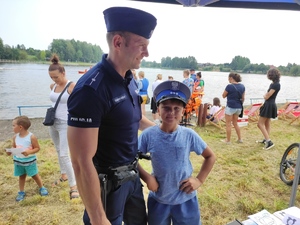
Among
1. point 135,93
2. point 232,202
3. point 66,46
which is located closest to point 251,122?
point 232,202

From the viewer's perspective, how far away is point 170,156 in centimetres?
153

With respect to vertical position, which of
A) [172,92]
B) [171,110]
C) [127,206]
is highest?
[172,92]

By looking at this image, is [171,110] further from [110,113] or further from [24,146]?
[24,146]

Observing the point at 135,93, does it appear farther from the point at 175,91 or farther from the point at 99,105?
the point at 99,105

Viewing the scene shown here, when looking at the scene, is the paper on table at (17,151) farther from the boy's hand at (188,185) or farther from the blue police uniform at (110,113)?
the boy's hand at (188,185)

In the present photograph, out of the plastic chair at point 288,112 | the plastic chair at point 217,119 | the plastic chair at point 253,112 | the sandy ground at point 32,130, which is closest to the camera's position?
the sandy ground at point 32,130

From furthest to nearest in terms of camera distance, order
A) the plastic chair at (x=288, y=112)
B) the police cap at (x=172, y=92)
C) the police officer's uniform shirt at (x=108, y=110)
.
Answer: the plastic chair at (x=288, y=112) → the police cap at (x=172, y=92) → the police officer's uniform shirt at (x=108, y=110)

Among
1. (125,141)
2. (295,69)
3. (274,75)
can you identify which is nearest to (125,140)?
(125,141)

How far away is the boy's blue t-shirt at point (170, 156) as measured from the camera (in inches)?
60.1

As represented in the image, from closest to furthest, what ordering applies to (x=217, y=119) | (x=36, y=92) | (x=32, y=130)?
(x=32, y=130), (x=217, y=119), (x=36, y=92)

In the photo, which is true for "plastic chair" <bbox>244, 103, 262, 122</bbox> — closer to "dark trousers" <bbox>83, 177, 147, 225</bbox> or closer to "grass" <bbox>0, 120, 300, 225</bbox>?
"grass" <bbox>0, 120, 300, 225</bbox>

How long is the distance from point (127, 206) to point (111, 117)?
78 centimetres

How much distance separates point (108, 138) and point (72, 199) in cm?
230

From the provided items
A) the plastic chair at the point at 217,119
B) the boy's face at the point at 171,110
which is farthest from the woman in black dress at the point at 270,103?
the boy's face at the point at 171,110
